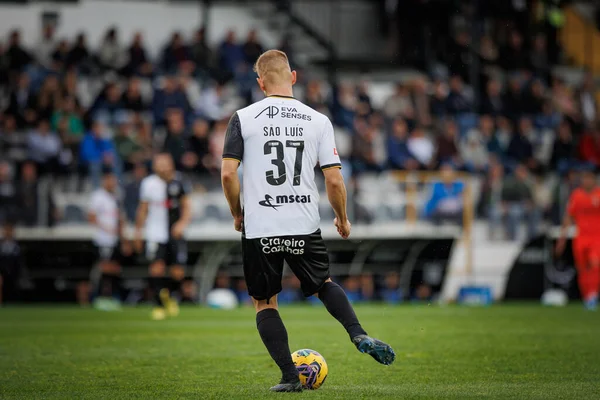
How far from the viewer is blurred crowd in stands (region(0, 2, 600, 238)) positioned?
72.0ft

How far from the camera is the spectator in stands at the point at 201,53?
85.3 feet

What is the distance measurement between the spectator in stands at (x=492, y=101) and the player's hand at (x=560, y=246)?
224 inches

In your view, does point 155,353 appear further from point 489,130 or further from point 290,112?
point 489,130

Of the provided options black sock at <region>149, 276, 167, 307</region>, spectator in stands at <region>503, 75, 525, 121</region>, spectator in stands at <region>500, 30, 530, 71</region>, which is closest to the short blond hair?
black sock at <region>149, 276, 167, 307</region>

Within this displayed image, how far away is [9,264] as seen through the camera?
2128 cm

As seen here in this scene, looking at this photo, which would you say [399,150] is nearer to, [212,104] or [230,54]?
[212,104]

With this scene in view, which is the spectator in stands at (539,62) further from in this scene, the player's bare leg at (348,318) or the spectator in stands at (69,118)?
the player's bare leg at (348,318)

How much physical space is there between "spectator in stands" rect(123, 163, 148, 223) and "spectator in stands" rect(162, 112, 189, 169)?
2.58 feet

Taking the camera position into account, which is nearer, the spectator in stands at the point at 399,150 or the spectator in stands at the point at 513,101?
the spectator in stands at the point at 399,150

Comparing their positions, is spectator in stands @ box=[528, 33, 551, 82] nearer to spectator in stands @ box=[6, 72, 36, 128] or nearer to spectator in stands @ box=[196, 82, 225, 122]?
spectator in stands @ box=[196, 82, 225, 122]

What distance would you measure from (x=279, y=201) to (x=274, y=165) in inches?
9.3

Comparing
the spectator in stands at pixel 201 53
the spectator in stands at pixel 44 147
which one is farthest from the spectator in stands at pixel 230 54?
the spectator in stands at pixel 44 147

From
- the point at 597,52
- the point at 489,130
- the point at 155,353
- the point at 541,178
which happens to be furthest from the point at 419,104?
the point at 155,353

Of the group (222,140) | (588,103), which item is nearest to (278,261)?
(222,140)
